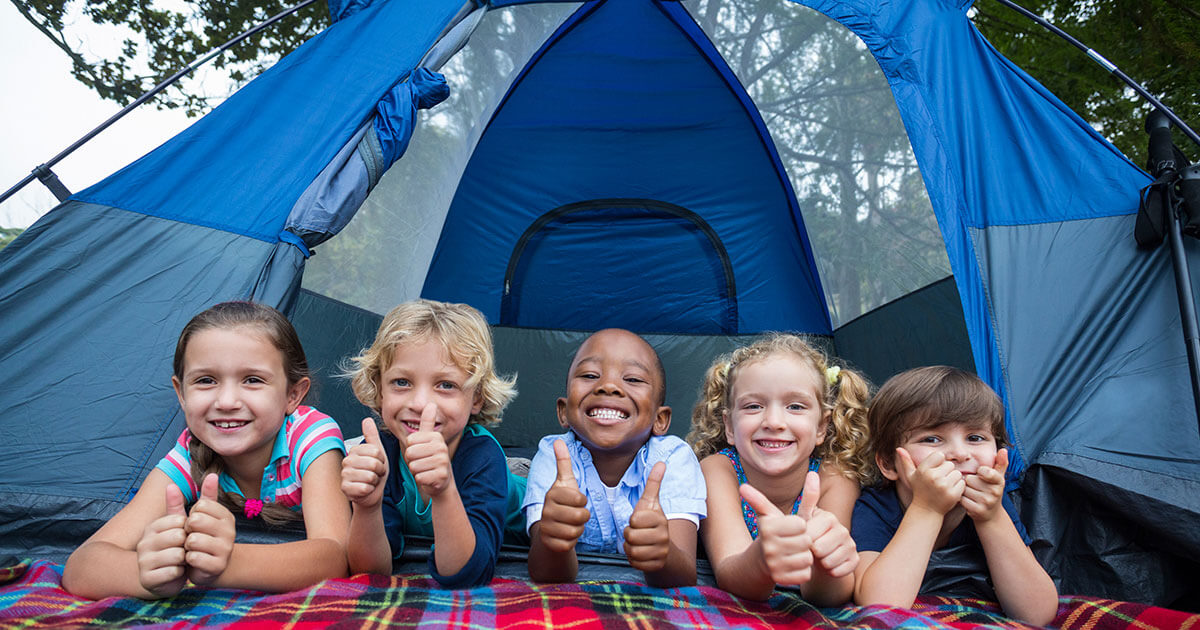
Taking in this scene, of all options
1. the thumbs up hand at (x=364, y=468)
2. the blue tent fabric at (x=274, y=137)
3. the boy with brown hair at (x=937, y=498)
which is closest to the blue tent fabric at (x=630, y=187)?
the blue tent fabric at (x=274, y=137)

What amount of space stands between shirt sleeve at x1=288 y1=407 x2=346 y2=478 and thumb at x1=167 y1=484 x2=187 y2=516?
0.32m

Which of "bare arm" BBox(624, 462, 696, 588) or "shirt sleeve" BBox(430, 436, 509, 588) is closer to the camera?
"bare arm" BBox(624, 462, 696, 588)

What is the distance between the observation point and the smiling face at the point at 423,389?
153cm

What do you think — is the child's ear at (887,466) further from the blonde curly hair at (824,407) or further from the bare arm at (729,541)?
the bare arm at (729,541)

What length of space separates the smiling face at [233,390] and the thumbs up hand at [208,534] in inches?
12.0

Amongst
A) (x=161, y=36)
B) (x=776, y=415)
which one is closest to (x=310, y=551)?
(x=776, y=415)

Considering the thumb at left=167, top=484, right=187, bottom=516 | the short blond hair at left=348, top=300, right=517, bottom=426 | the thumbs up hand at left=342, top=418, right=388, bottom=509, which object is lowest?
the thumb at left=167, top=484, right=187, bottom=516

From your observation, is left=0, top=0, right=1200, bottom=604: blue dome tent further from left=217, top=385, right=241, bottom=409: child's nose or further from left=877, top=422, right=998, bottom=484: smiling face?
left=217, top=385, right=241, bottom=409: child's nose

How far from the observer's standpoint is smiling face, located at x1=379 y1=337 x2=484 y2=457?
5.03ft

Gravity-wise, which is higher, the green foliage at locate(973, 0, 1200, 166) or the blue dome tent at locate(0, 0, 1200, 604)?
the green foliage at locate(973, 0, 1200, 166)

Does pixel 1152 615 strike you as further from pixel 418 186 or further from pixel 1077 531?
pixel 418 186

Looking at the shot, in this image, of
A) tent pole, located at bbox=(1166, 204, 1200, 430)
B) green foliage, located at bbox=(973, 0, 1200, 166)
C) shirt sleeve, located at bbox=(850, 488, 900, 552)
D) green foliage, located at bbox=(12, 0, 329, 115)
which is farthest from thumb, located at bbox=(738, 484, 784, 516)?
green foliage, located at bbox=(12, 0, 329, 115)

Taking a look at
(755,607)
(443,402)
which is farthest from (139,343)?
(755,607)

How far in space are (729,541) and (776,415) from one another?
0.26 m
